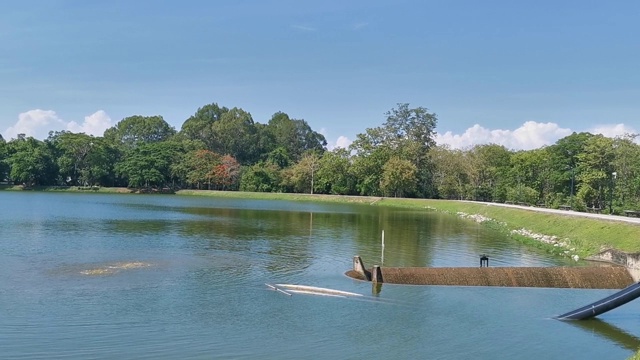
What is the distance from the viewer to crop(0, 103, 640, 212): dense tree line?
85.5 m

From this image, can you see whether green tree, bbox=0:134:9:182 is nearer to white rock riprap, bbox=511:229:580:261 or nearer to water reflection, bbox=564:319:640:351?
white rock riprap, bbox=511:229:580:261

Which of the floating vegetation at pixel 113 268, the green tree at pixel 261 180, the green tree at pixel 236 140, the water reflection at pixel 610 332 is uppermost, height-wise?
the green tree at pixel 236 140

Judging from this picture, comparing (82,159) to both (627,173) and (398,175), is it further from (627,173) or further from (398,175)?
(627,173)

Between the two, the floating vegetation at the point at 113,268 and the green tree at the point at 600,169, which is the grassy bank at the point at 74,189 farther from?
the floating vegetation at the point at 113,268

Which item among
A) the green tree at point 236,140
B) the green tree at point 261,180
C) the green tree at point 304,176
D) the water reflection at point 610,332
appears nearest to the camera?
the water reflection at point 610,332

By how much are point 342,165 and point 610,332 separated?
100 metres

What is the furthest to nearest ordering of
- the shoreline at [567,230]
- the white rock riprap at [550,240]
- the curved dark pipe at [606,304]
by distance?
1. the white rock riprap at [550,240]
2. the shoreline at [567,230]
3. the curved dark pipe at [606,304]

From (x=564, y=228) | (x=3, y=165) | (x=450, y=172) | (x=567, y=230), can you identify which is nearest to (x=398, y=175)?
(x=450, y=172)

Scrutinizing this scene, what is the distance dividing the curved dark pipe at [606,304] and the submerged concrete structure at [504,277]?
4.82 metres

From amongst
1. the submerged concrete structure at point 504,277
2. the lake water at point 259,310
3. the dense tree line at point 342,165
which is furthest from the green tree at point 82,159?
the submerged concrete structure at point 504,277

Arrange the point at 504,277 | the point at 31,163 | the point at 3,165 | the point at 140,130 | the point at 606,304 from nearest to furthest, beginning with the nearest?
the point at 606,304 → the point at 504,277 → the point at 31,163 → the point at 3,165 → the point at 140,130

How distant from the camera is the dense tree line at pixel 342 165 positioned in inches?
3366

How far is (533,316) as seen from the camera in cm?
2003

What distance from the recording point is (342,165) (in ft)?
389
